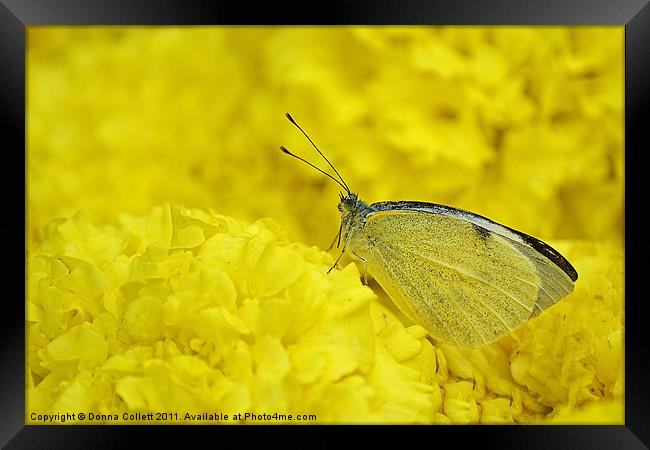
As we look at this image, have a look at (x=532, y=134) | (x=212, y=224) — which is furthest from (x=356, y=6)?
(x=532, y=134)

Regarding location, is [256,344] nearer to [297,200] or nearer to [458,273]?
[458,273]

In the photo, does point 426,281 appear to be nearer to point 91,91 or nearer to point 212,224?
point 212,224

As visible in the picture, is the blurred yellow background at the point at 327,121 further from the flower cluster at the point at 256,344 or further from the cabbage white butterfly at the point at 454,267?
the flower cluster at the point at 256,344

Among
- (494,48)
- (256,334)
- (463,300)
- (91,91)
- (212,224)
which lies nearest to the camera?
(256,334)

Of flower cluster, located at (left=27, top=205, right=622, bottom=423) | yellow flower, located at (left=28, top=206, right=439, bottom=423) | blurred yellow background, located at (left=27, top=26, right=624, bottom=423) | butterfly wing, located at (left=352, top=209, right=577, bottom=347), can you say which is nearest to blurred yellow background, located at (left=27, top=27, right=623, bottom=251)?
blurred yellow background, located at (left=27, top=26, right=624, bottom=423)

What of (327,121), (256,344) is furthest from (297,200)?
(256,344)

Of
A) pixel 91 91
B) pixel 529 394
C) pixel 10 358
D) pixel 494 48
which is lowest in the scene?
pixel 529 394
